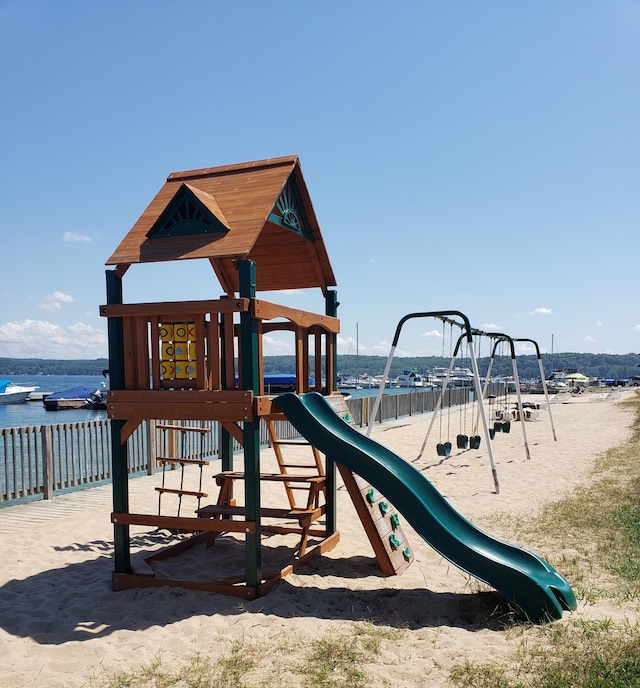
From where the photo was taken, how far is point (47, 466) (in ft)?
33.4

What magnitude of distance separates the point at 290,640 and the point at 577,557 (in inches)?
130

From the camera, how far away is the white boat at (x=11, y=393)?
80812 mm

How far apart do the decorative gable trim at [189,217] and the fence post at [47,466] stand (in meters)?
5.50

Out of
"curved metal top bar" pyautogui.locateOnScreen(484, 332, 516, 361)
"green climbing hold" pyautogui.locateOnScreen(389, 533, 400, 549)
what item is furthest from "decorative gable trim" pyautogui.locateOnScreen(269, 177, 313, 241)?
"curved metal top bar" pyautogui.locateOnScreen(484, 332, 516, 361)

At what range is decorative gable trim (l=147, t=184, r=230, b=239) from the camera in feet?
19.9

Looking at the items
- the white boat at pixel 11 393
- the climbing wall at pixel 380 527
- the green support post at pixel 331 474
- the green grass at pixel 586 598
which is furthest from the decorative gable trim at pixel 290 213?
the white boat at pixel 11 393

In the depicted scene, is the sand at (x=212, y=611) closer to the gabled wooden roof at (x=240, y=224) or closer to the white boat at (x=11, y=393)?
the gabled wooden roof at (x=240, y=224)

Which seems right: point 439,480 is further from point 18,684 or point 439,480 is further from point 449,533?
point 18,684

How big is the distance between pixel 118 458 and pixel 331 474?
2.35 metres

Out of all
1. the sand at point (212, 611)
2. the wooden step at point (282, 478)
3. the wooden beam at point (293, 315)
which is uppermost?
the wooden beam at point (293, 315)

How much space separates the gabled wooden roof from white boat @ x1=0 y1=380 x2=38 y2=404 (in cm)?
8307

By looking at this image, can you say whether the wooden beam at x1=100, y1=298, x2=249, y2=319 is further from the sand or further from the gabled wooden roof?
the sand

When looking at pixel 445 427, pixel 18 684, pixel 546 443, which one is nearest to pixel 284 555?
pixel 18 684

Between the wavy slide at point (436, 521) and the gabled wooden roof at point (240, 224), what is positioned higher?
the gabled wooden roof at point (240, 224)
